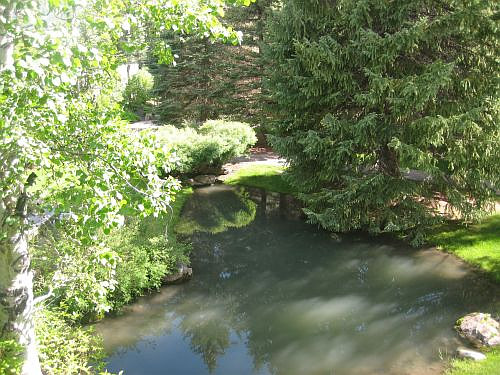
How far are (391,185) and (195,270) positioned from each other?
20.6 ft

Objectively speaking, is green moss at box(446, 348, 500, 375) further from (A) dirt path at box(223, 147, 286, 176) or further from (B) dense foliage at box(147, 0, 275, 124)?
(B) dense foliage at box(147, 0, 275, 124)

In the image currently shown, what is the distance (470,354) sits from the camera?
7801 millimetres

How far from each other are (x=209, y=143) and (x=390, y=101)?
31.2 feet

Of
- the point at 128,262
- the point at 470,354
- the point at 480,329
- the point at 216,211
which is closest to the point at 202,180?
the point at 216,211

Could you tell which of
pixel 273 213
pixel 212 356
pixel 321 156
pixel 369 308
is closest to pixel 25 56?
pixel 212 356

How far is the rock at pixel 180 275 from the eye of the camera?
11035 millimetres

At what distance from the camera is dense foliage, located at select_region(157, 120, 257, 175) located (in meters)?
18.8

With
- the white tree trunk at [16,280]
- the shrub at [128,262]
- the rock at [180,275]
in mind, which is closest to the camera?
the white tree trunk at [16,280]

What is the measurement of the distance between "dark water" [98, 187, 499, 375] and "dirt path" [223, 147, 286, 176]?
8827 millimetres

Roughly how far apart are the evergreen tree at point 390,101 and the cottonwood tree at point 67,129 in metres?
7.74

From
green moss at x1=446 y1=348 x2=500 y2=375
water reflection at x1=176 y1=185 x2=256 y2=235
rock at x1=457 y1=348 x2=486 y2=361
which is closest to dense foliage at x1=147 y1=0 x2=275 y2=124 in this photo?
water reflection at x1=176 y1=185 x2=256 y2=235

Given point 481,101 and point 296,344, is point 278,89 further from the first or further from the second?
point 296,344

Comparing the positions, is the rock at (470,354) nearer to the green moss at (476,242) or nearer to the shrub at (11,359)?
the green moss at (476,242)

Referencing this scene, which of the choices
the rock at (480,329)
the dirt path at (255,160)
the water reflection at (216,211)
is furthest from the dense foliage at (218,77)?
the rock at (480,329)
